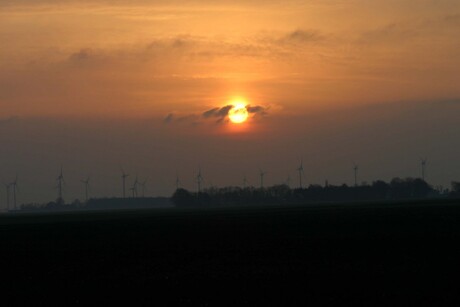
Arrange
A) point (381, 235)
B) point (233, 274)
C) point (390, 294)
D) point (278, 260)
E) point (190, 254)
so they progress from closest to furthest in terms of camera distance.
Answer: point (390, 294)
point (233, 274)
point (278, 260)
point (190, 254)
point (381, 235)

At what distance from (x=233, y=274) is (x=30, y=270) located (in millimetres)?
14808

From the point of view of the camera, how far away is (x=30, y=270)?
5425 centimetres

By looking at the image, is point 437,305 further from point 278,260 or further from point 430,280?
point 278,260

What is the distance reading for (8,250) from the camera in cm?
7650

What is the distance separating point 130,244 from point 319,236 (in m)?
16.3

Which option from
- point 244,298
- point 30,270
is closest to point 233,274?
point 244,298

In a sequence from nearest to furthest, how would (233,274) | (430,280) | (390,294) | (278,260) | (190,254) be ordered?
(390,294)
(430,280)
(233,274)
(278,260)
(190,254)

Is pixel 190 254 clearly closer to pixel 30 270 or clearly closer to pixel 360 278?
pixel 30 270

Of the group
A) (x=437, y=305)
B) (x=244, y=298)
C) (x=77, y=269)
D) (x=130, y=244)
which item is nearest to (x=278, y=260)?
(x=77, y=269)

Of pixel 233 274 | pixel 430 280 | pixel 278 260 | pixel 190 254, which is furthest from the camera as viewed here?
pixel 190 254

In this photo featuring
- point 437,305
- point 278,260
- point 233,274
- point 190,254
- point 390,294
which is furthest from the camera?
point 190,254

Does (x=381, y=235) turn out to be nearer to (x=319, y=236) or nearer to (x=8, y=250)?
(x=319, y=236)

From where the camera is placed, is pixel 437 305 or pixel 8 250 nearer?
pixel 437 305

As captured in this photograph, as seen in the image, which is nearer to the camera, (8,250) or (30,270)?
(30,270)
